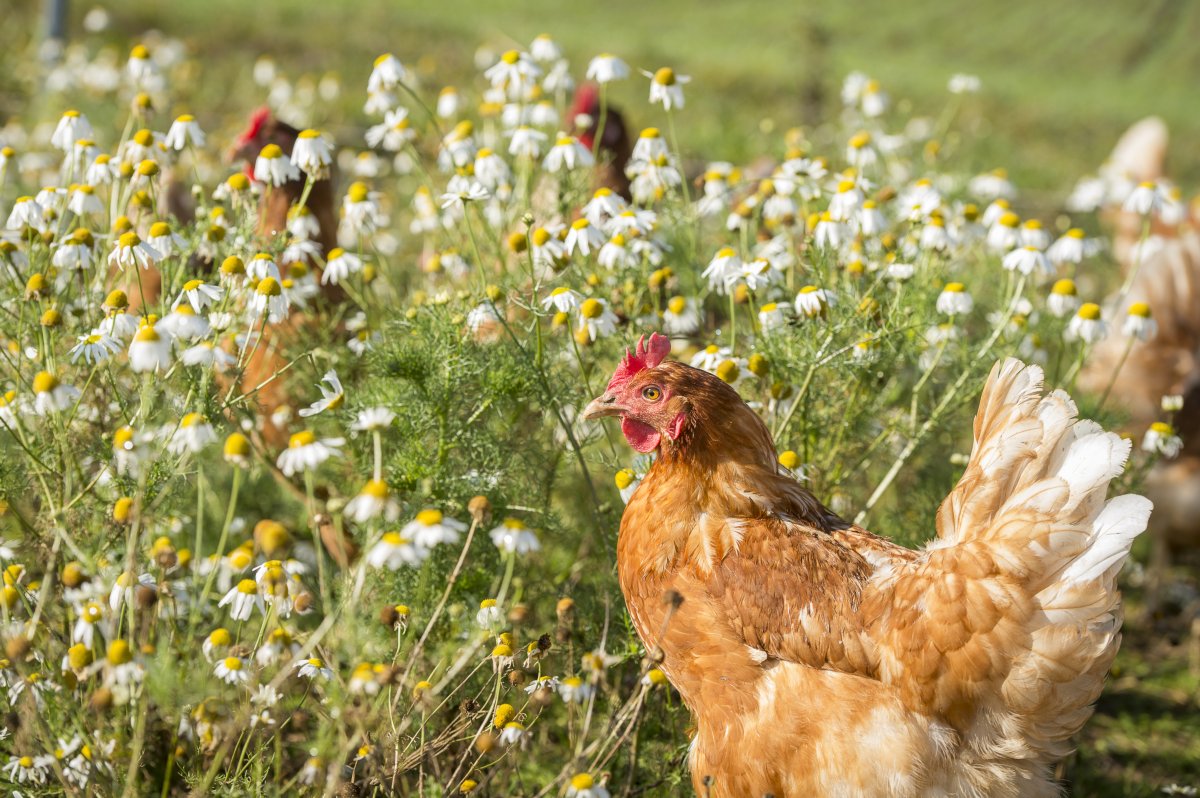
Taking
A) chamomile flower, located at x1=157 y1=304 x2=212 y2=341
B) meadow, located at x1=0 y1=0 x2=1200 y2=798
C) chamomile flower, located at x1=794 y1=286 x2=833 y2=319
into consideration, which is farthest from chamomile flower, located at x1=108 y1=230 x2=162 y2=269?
chamomile flower, located at x1=794 y1=286 x2=833 y2=319

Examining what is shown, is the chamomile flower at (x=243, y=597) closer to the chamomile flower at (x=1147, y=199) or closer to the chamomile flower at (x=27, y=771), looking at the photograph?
the chamomile flower at (x=27, y=771)

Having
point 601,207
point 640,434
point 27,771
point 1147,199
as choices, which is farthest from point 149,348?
point 1147,199

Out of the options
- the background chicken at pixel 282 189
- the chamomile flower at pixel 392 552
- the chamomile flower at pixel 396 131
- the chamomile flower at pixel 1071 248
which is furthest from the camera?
the background chicken at pixel 282 189

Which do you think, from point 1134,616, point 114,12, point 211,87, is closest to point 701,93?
point 211,87

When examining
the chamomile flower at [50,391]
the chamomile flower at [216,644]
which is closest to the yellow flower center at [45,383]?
the chamomile flower at [50,391]

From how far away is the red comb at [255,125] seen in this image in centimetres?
398

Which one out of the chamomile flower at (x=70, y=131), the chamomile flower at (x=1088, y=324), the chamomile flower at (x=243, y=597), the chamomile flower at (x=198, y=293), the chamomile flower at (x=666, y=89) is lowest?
the chamomile flower at (x=243, y=597)

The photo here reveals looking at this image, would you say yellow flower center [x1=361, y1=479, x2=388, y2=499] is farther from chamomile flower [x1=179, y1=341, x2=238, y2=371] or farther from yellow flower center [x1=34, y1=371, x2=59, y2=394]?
yellow flower center [x1=34, y1=371, x2=59, y2=394]

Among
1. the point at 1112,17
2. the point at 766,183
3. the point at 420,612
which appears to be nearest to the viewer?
the point at 420,612

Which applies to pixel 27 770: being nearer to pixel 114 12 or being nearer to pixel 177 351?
pixel 177 351

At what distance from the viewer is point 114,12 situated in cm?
1212

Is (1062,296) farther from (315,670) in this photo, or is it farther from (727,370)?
(315,670)

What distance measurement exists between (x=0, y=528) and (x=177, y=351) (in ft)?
2.54

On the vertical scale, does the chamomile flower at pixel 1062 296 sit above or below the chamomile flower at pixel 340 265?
above
